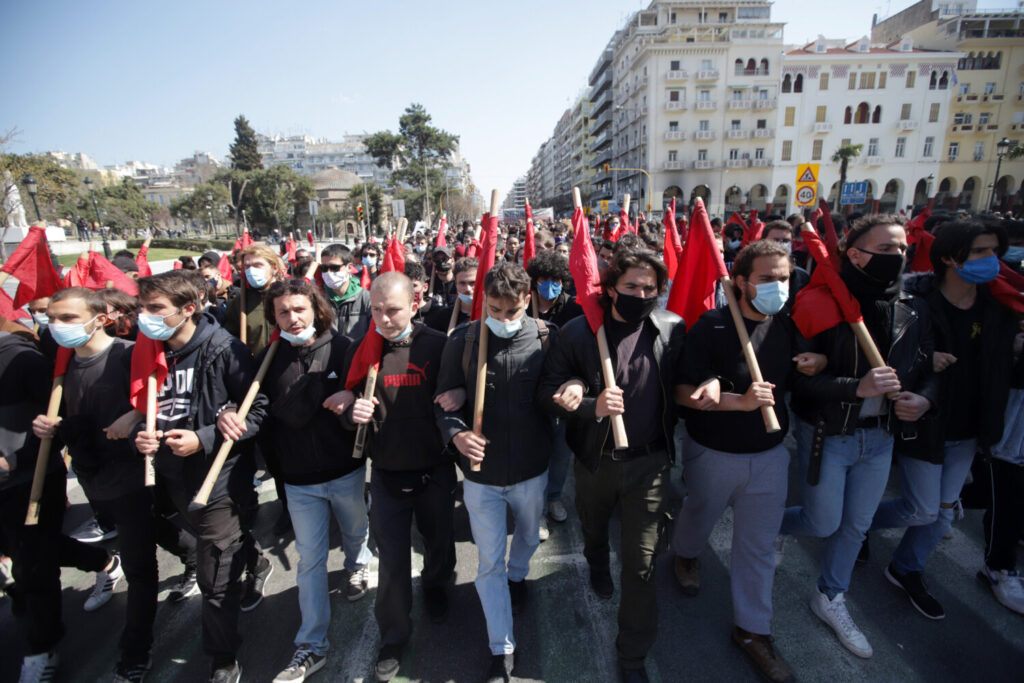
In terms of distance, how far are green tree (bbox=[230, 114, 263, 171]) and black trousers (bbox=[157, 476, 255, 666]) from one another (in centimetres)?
8751

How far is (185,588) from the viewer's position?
347 centimetres

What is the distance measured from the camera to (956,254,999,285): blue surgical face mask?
8.80 feet

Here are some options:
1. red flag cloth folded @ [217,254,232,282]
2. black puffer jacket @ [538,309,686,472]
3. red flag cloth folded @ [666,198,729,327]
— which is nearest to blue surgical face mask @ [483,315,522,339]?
black puffer jacket @ [538,309,686,472]

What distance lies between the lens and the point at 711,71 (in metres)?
48.1

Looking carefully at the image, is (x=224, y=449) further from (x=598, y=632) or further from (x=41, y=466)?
(x=598, y=632)

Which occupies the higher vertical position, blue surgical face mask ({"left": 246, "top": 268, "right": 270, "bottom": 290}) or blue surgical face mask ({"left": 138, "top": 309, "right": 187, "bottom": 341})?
blue surgical face mask ({"left": 246, "top": 268, "right": 270, "bottom": 290})

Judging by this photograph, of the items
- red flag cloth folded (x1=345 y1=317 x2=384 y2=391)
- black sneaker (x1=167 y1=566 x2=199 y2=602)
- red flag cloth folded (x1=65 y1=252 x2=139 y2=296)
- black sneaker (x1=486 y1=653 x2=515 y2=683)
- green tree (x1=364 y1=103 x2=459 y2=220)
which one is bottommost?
black sneaker (x1=167 y1=566 x2=199 y2=602)

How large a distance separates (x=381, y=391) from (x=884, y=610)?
132 inches

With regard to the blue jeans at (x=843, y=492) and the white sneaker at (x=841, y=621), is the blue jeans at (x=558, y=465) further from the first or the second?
the white sneaker at (x=841, y=621)

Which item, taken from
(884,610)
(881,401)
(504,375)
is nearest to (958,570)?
(884,610)

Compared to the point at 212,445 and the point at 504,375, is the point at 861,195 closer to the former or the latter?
the point at 504,375

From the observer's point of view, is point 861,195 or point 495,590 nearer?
point 495,590

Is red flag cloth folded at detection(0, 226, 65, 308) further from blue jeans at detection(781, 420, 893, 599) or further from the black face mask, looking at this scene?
blue jeans at detection(781, 420, 893, 599)

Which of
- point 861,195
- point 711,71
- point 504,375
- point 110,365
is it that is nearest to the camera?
point 504,375
